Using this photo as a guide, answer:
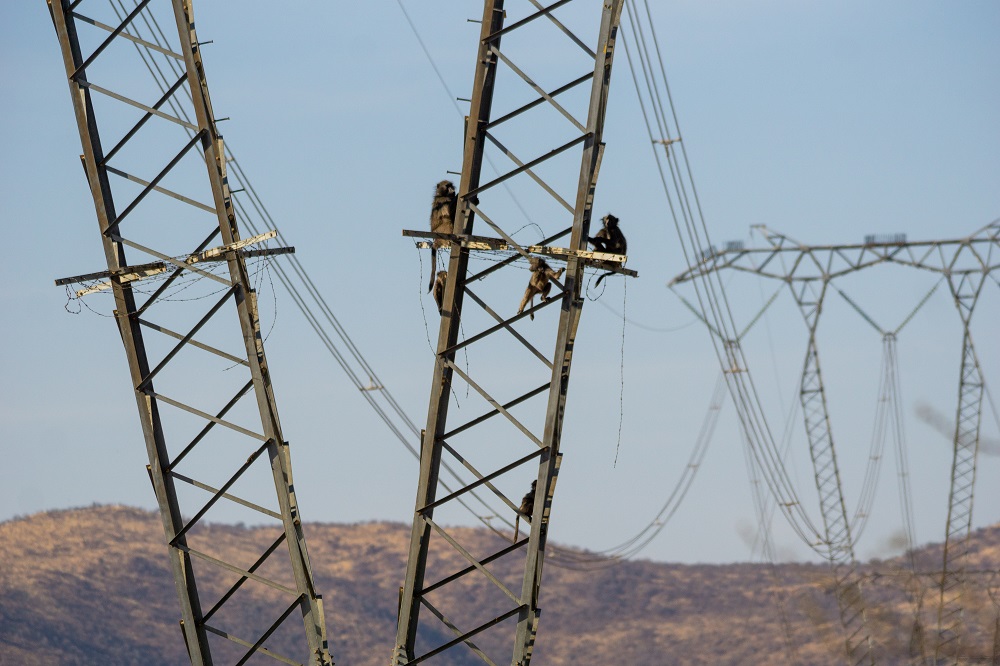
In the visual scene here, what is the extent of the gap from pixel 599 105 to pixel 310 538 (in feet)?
499

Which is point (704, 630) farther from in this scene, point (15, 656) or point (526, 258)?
point (526, 258)

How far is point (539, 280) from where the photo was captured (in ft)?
76.1

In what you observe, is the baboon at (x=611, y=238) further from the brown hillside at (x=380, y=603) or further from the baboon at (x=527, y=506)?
the brown hillside at (x=380, y=603)

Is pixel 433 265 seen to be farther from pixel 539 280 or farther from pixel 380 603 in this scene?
pixel 380 603

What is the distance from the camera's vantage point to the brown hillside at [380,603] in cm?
13150

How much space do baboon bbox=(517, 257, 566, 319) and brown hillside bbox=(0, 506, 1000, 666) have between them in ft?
317

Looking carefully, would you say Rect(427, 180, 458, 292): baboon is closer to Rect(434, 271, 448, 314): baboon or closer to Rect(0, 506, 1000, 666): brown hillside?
Rect(434, 271, 448, 314): baboon

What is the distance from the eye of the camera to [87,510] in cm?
15938

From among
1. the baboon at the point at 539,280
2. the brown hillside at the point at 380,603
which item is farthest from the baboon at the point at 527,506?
the brown hillside at the point at 380,603

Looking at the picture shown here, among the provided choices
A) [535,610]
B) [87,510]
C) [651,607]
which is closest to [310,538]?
[87,510]

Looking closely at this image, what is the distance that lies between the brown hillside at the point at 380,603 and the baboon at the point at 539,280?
317ft

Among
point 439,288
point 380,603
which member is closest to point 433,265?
point 439,288

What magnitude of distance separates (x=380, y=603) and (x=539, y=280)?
5272 inches

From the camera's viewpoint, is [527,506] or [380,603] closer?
[527,506]
